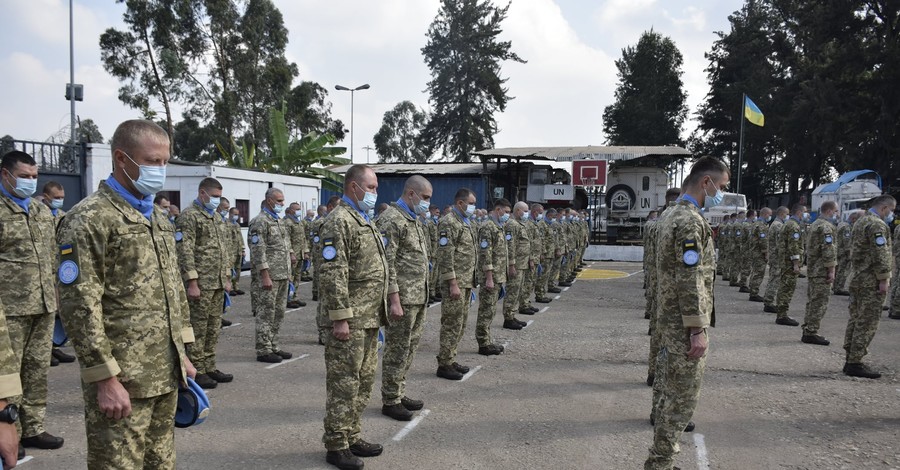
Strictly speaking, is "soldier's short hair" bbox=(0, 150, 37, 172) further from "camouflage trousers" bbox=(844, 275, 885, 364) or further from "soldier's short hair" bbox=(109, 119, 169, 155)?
"camouflage trousers" bbox=(844, 275, 885, 364)

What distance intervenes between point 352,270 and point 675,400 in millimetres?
2414

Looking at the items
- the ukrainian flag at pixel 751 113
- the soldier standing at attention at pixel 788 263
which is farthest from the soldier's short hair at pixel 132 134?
the ukrainian flag at pixel 751 113

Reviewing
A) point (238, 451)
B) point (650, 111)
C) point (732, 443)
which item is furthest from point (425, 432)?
point (650, 111)

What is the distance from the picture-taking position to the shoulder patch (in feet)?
7.97

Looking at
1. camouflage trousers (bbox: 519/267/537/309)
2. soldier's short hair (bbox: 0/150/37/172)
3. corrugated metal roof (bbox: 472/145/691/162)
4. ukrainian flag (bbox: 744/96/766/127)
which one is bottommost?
camouflage trousers (bbox: 519/267/537/309)

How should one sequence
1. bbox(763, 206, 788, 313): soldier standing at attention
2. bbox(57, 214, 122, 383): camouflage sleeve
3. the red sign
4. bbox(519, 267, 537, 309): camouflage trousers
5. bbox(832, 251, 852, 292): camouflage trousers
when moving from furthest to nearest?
the red sign → bbox(832, 251, 852, 292): camouflage trousers → bbox(763, 206, 788, 313): soldier standing at attention → bbox(519, 267, 537, 309): camouflage trousers → bbox(57, 214, 122, 383): camouflage sleeve

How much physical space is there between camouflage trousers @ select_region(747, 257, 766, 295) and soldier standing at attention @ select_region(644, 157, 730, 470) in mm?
10645

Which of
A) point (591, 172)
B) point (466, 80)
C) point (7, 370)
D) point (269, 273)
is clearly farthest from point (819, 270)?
point (466, 80)

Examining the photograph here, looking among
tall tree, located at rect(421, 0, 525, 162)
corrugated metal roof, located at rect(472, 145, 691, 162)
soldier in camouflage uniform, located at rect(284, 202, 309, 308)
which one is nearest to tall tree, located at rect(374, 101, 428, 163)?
tall tree, located at rect(421, 0, 525, 162)

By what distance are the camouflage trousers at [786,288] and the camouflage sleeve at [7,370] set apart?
10.8 m

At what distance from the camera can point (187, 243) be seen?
6098 mm

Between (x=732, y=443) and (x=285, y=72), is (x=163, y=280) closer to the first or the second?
(x=732, y=443)

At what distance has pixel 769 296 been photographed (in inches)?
463

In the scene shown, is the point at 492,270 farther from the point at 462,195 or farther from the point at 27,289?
the point at 27,289
